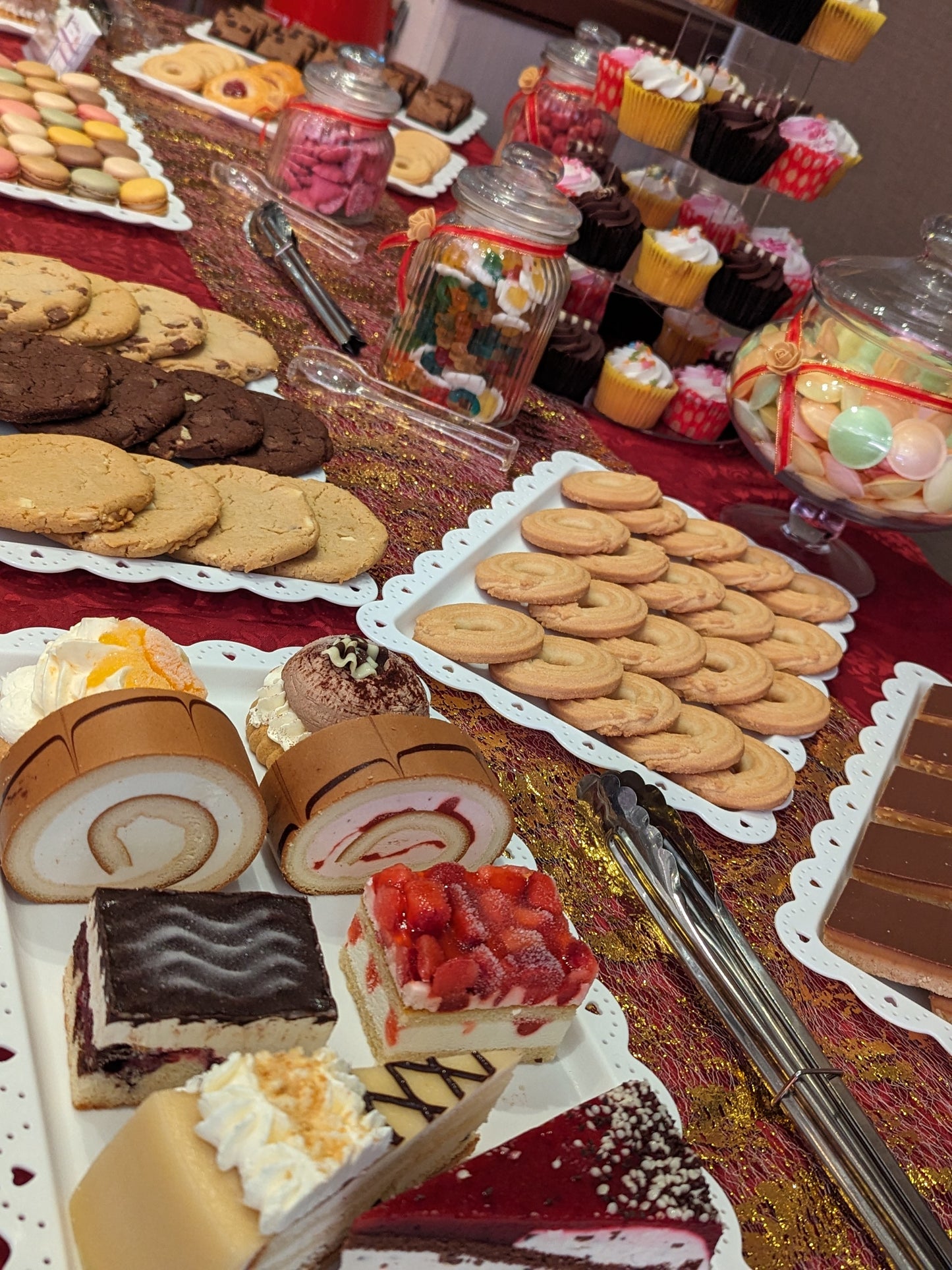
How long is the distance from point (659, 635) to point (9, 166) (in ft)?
5.51

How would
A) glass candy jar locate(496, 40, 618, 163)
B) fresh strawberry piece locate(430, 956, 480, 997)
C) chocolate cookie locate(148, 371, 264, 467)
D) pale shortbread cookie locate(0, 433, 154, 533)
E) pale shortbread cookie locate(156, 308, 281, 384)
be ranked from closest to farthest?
fresh strawberry piece locate(430, 956, 480, 997), pale shortbread cookie locate(0, 433, 154, 533), chocolate cookie locate(148, 371, 264, 467), pale shortbread cookie locate(156, 308, 281, 384), glass candy jar locate(496, 40, 618, 163)

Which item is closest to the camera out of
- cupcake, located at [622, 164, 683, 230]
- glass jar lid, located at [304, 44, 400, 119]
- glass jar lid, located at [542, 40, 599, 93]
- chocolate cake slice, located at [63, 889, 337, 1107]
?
chocolate cake slice, located at [63, 889, 337, 1107]

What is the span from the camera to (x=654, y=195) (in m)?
2.71

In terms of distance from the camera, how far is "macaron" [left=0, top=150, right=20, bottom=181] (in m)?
2.27

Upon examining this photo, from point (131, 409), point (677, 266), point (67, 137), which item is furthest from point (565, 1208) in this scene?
point (67, 137)

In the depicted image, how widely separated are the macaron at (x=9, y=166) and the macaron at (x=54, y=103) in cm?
30

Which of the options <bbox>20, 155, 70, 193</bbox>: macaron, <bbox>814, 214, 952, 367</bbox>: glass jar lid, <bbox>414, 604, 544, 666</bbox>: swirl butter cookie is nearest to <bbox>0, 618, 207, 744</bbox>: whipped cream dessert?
<bbox>414, 604, 544, 666</bbox>: swirl butter cookie

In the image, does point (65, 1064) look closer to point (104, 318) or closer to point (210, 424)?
point (210, 424)

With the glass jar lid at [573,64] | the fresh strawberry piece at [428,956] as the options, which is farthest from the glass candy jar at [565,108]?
the fresh strawberry piece at [428,956]

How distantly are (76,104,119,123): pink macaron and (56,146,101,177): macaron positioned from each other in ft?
0.81

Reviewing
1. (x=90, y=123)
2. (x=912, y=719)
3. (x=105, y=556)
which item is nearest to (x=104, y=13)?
(x=90, y=123)

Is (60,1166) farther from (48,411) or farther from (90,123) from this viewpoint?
(90,123)

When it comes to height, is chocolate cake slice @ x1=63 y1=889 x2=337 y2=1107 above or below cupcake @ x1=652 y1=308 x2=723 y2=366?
below

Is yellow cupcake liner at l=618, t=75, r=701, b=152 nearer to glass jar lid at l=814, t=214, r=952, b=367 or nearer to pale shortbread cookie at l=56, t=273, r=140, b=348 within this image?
glass jar lid at l=814, t=214, r=952, b=367
